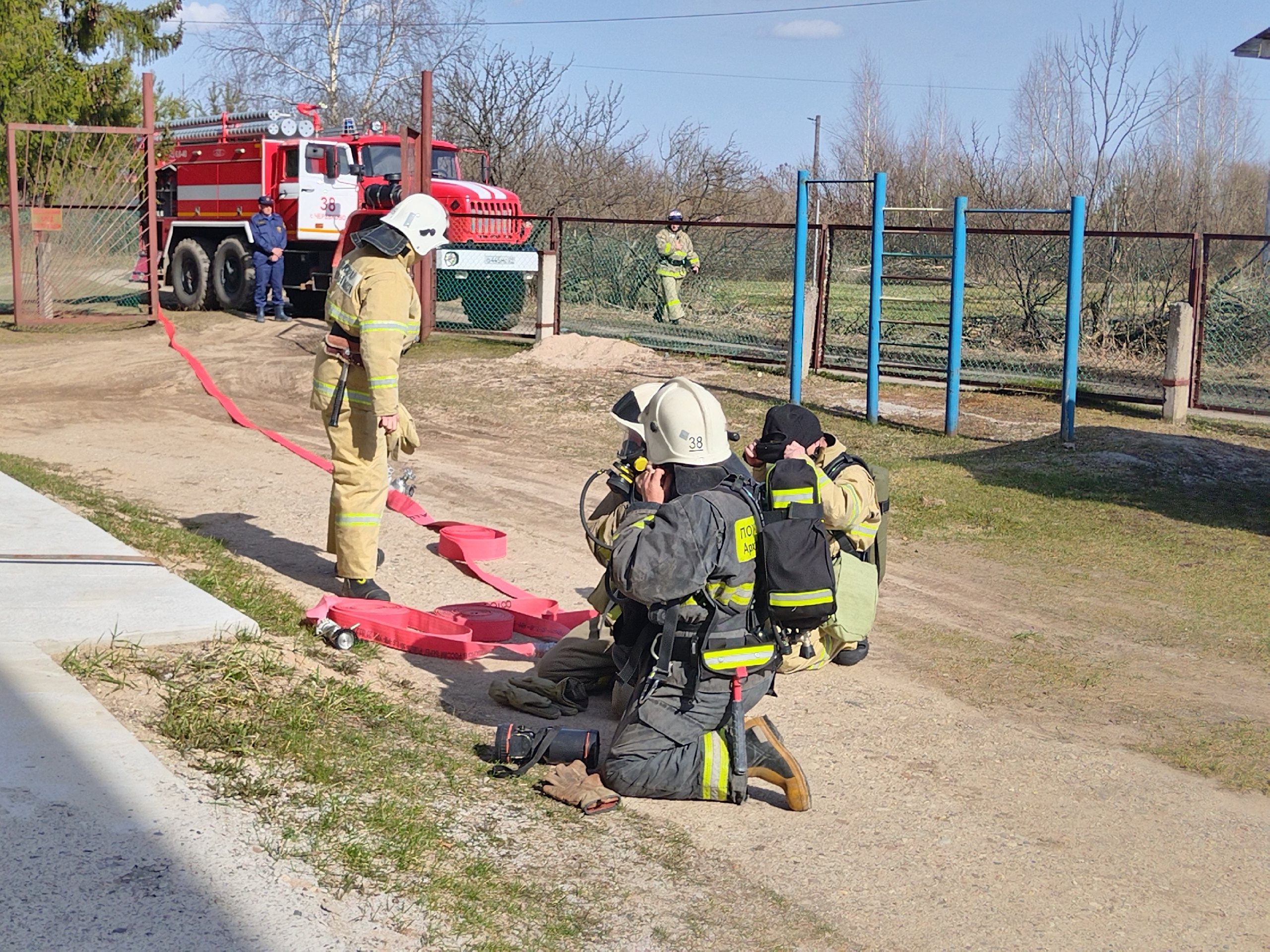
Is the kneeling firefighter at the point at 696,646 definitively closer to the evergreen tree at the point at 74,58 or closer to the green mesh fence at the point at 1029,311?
the green mesh fence at the point at 1029,311

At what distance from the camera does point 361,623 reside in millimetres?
5801

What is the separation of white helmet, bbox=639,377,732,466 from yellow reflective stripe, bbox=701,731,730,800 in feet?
2.90

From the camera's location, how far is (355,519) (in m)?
6.29

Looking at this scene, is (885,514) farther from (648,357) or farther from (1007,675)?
(648,357)

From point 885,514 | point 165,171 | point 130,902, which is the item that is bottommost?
point 130,902

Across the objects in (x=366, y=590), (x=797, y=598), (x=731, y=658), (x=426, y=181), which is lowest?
(x=366, y=590)

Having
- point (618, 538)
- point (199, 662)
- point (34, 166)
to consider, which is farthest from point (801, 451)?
point (34, 166)

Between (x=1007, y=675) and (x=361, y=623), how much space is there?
9.35 ft

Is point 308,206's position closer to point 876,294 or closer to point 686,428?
point 876,294

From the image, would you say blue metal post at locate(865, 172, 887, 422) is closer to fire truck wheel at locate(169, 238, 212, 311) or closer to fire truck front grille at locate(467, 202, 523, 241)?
fire truck front grille at locate(467, 202, 523, 241)

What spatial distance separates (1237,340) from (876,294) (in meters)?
3.76

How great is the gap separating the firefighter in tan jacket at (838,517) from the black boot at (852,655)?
0.19 m

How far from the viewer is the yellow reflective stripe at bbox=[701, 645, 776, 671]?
13.6ft

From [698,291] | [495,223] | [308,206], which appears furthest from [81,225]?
[698,291]
